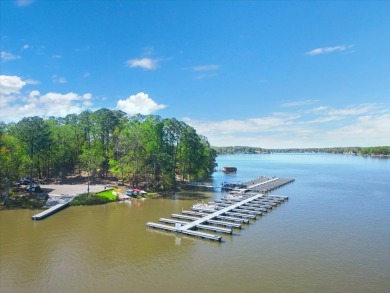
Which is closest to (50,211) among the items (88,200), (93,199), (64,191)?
(88,200)

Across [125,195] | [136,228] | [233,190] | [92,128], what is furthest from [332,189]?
[92,128]

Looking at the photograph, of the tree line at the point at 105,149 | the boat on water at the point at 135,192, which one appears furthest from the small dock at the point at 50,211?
the boat on water at the point at 135,192

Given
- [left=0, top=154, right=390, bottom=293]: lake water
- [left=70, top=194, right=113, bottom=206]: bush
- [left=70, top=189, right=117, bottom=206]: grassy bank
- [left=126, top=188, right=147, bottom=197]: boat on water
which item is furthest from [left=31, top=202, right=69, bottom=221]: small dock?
[left=126, top=188, right=147, bottom=197]: boat on water

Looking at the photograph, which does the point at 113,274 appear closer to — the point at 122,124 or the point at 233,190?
the point at 233,190

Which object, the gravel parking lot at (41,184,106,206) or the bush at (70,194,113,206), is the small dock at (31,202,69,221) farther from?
the gravel parking lot at (41,184,106,206)

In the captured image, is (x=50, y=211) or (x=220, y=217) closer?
(x=50, y=211)

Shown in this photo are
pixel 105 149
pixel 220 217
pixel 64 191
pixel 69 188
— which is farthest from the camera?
pixel 105 149

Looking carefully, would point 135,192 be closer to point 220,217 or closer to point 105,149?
point 220,217
